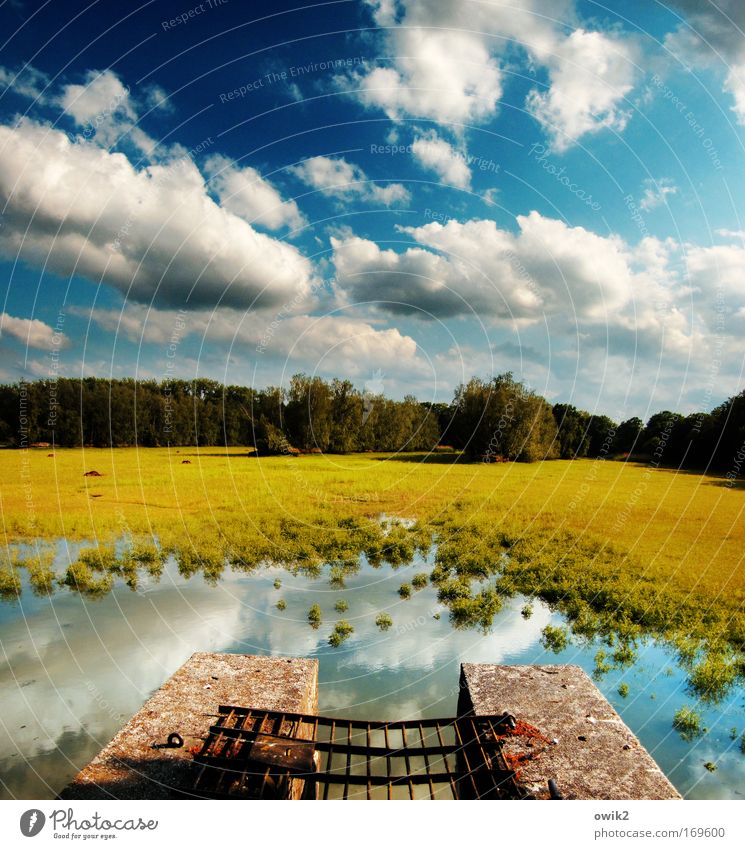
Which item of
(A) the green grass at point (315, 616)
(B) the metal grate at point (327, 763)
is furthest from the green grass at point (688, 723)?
(A) the green grass at point (315, 616)

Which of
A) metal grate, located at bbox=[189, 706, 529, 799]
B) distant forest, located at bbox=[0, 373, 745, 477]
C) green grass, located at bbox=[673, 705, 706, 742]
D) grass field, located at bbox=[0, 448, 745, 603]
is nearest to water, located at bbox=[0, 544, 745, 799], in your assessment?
green grass, located at bbox=[673, 705, 706, 742]

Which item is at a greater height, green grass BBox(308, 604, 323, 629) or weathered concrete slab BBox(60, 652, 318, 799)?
weathered concrete slab BBox(60, 652, 318, 799)

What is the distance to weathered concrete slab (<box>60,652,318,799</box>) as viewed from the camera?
237 inches

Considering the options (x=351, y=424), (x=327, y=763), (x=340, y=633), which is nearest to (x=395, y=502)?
(x=340, y=633)

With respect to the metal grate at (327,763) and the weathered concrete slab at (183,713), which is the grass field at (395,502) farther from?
the weathered concrete slab at (183,713)

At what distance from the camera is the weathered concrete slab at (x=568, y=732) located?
249 inches

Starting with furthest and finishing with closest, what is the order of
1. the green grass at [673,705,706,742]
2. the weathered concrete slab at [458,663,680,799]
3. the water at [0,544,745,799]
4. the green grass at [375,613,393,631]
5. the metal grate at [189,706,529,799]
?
the green grass at [375,613,393,631]
the green grass at [673,705,706,742]
the water at [0,544,745,799]
the weathered concrete slab at [458,663,680,799]
the metal grate at [189,706,529,799]

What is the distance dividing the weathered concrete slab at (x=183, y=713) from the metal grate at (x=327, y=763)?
0.43m

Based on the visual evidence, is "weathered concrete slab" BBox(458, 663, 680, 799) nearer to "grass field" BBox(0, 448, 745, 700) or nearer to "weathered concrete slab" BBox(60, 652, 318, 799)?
"weathered concrete slab" BBox(60, 652, 318, 799)

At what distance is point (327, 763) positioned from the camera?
680cm

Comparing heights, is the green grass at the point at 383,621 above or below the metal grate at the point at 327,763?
below

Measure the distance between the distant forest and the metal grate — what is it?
43498 millimetres

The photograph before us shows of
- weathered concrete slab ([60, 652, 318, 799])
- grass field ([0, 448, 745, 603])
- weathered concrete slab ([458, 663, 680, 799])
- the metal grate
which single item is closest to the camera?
the metal grate

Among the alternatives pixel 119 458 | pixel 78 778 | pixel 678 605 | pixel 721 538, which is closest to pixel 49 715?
Answer: pixel 78 778
